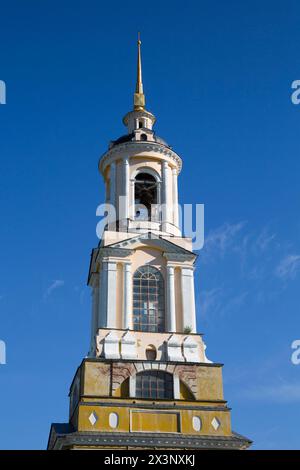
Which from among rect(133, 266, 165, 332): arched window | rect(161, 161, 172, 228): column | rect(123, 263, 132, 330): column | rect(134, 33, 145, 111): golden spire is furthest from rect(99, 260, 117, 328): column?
rect(134, 33, 145, 111): golden spire

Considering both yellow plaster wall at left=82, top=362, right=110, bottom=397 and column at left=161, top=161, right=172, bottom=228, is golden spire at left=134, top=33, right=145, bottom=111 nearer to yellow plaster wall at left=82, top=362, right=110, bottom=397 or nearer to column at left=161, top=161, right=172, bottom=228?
column at left=161, top=161, right=172, bottom=228

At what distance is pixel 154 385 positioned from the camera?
97.4 feet

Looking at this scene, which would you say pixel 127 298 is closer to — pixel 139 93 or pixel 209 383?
pixel 209 383

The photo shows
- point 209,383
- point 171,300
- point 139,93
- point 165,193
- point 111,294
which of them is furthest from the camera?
point 139,93

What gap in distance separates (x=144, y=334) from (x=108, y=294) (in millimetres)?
2487

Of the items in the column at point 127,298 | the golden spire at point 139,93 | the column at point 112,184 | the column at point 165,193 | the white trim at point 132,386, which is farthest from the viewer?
the golden spire at point 139,93

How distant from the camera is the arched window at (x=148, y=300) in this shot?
32.0 meters

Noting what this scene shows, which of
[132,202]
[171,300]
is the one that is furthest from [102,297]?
[132,202]

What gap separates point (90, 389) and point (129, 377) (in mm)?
1715

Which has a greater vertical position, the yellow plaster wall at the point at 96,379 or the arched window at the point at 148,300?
the arched window at the point at 148,300

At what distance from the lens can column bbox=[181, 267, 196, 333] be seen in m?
32.1

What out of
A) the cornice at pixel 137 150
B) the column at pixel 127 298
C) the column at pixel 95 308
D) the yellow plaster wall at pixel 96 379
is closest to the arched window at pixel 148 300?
the column at pixel 127 298

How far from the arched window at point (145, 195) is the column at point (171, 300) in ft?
11.4

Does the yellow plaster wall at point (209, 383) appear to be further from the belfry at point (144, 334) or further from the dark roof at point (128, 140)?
the dark roof at point (128, 140)
